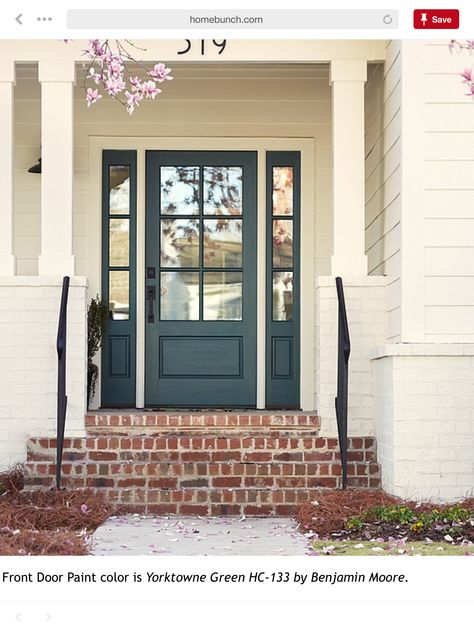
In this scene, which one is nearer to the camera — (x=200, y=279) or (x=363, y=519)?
(x=363, y=519)

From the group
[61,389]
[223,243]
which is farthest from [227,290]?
[61,389]

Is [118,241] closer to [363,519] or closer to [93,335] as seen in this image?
[93,335]

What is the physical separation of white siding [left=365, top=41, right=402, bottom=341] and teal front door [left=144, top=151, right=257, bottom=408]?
104cm

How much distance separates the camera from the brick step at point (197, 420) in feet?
23.2

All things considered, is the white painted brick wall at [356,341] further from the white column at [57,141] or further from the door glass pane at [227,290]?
the white column at [57,141]

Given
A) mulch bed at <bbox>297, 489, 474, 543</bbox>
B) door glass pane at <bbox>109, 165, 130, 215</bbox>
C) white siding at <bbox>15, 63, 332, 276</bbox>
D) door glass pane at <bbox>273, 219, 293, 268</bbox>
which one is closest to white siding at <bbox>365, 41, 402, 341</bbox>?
white siding at <bbox>15, 63, 332, 276</bbox>

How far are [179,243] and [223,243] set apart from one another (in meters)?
0.33

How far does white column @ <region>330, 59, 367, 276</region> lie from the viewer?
23.4 feet

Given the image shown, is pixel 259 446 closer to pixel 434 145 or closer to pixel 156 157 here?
pixel 434 145

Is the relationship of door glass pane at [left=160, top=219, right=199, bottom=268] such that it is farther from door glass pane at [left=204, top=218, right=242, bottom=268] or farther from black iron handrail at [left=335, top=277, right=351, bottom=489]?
black iron handrail at [left=335, top=277, right=351, bottom=489]

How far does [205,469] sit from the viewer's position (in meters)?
6.70
